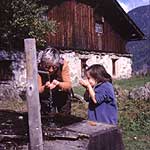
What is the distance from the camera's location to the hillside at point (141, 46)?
196ft

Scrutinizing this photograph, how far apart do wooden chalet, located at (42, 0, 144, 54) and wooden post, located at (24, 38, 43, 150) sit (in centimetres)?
1532

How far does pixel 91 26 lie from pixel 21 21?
356 inches

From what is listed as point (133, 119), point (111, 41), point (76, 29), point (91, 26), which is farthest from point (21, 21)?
point (111, 41)

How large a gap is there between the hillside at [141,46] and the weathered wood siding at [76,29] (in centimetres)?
1702

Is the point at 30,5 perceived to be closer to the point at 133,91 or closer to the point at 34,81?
the point at 133,91

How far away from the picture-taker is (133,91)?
41.8ft

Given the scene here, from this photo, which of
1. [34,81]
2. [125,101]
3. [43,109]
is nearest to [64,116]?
[43,109]

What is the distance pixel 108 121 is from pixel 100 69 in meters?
0.64

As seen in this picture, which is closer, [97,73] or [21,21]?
[97,73]

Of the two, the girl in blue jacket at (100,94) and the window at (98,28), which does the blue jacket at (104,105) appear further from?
the window at (98,28)

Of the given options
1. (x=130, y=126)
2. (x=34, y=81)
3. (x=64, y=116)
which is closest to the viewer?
(x=34, y=81)

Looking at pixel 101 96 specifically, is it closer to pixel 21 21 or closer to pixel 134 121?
pixel 134 121

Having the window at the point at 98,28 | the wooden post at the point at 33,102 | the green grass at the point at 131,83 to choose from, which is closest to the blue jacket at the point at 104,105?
the wooden post at the point at 33,102

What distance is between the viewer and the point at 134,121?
9.38m
